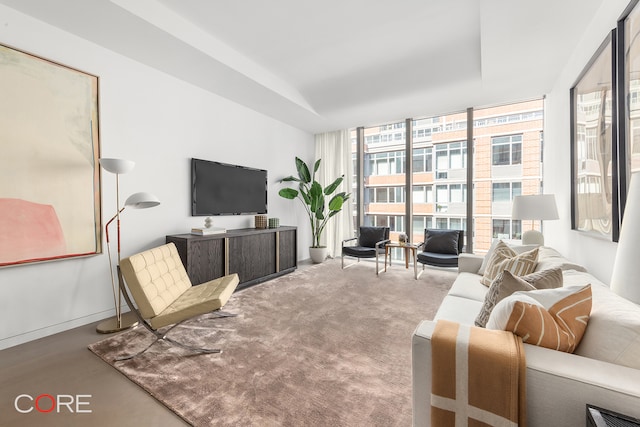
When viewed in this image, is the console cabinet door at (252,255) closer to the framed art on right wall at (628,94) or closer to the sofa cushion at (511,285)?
the sofa cushion at (511,285)

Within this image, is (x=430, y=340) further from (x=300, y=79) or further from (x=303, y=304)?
(x=300, y=79)

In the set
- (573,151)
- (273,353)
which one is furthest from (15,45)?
(573,151)

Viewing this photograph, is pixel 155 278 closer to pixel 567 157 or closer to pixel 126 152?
pixel 126 152

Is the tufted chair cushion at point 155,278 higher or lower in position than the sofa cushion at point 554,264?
lower

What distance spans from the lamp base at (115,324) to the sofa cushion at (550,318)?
303 cm

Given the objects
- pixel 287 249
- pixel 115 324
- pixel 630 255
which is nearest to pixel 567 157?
pixel 630 255

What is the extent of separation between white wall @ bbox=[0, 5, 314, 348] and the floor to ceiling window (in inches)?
108

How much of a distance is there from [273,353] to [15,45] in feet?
11.0

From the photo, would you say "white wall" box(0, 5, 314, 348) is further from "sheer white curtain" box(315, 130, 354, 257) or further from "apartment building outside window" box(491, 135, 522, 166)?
"apartment building outside window" box(491, 135, 522, 166)

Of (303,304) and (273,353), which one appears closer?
(273,353)

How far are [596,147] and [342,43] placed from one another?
8.52 feet

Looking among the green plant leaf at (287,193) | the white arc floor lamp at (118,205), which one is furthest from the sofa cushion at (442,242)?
the white arc floor lamp at (118,205)

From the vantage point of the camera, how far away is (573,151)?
2.76m

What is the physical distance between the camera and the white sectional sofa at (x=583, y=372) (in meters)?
0.86
